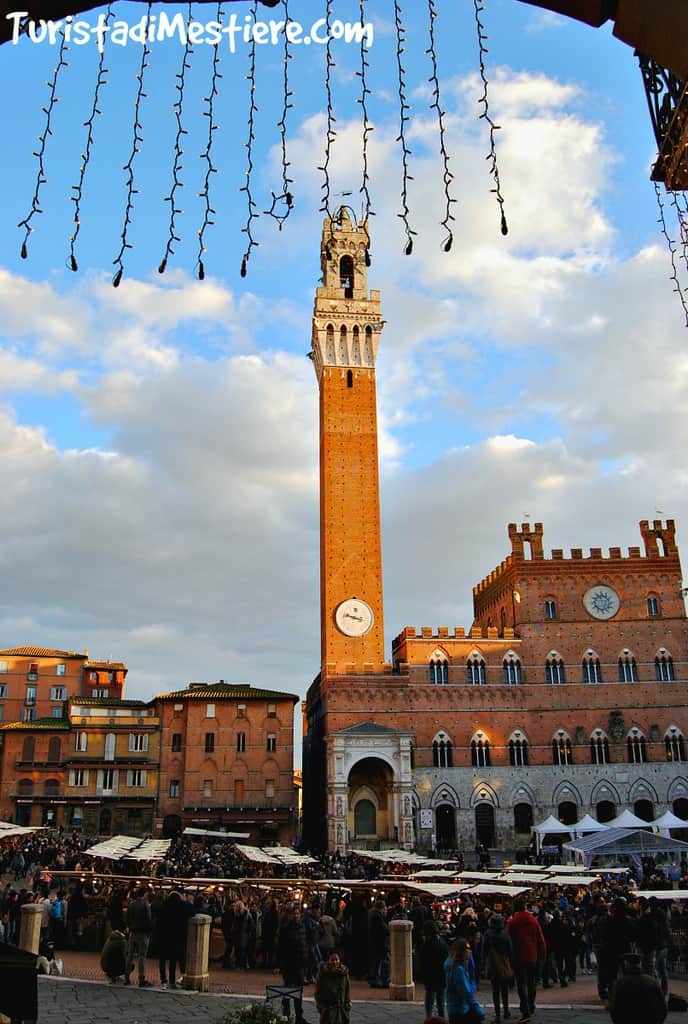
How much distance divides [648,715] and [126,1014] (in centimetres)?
3890

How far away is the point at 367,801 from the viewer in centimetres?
4325

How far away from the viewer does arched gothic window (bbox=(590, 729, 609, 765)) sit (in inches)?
1751

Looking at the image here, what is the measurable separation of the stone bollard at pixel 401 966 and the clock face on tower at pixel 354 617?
1256 inches

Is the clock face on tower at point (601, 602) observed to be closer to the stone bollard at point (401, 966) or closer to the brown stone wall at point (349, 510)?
the brown stone wall at point (349, 510)

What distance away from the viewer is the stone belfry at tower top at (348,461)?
45.4m

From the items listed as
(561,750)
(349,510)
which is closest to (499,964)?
(561,750)

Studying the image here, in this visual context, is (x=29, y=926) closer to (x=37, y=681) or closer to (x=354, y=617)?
(x=354, y=617)

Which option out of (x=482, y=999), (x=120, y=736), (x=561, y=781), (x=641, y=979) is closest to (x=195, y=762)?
(x=120, y=736)

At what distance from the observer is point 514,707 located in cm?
4503

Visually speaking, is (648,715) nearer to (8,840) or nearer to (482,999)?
(8,840)

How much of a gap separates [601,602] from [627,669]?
144 inches

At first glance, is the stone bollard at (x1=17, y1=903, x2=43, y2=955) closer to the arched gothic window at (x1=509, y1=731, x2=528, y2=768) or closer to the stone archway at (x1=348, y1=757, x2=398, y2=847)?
the stone archway at (x1=348, y1=757, x2=398, y2=847)

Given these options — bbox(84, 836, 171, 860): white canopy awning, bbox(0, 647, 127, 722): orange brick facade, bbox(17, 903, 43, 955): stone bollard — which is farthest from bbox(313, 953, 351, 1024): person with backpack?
bbox(0, 647, 127, 722): orange brick facade

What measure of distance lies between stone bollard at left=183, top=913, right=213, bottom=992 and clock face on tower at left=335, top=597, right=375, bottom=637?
105ft
